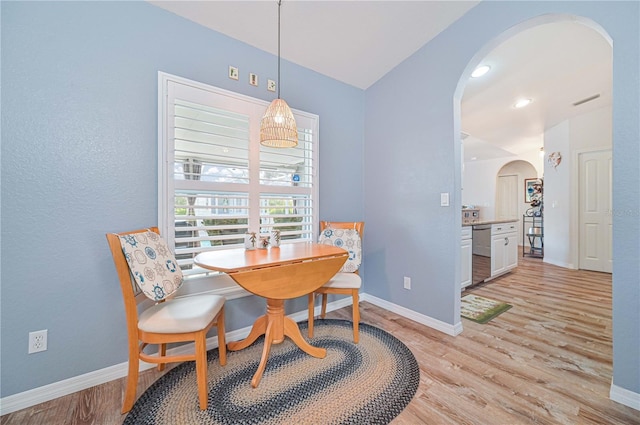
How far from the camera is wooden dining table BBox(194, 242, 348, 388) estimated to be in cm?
139

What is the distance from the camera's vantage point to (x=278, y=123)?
5.32 feet

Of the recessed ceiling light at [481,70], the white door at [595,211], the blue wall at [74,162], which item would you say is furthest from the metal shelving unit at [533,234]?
the blue wall at [74,162]

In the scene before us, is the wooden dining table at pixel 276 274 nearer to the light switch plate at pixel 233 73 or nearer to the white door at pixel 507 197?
the light switch plate at pixel 233 73

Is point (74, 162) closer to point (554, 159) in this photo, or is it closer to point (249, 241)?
point (249, 241)

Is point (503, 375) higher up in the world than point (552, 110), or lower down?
lower down

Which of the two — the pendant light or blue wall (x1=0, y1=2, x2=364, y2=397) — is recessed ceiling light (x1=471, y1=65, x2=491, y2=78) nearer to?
the pendant light

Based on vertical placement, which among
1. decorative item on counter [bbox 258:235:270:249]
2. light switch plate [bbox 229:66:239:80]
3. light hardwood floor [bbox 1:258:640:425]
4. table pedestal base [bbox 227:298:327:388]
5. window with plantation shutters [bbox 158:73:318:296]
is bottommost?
light hardwood floor [bbox 1:258:640:425]

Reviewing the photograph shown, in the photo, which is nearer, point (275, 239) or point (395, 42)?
point (275, 239)

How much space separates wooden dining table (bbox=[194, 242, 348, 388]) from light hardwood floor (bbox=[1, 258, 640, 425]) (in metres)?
0.72

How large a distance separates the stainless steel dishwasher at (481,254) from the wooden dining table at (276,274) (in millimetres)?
2671

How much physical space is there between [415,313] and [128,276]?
2.31m

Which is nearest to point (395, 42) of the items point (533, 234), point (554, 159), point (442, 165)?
point (442, 165)

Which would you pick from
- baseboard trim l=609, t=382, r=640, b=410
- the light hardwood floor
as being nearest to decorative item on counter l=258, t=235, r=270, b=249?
the light hardwood floor

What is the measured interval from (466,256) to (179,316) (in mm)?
3069
